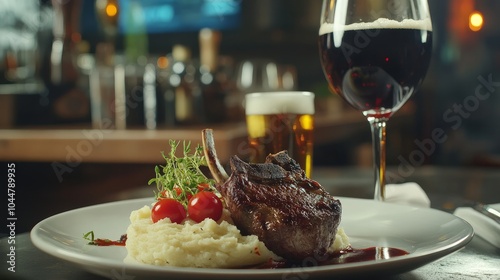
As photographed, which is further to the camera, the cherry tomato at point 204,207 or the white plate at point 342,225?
the cherry tomato at point 204,207

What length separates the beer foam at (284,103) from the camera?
1.75 metres

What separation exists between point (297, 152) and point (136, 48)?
3.32 metres

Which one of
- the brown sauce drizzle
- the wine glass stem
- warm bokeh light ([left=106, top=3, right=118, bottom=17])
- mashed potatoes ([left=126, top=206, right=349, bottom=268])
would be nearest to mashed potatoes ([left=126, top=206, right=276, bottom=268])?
mashed potatoes ([left=126, top=206, right=349, bottom=268])

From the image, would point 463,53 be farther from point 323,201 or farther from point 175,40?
point 323,201

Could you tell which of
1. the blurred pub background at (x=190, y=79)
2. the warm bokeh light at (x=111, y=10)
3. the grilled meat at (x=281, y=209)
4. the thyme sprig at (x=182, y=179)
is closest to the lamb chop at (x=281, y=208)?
the grilled meat at (x=281, y=209)

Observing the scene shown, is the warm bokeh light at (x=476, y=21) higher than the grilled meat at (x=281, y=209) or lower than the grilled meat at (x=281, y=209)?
higher

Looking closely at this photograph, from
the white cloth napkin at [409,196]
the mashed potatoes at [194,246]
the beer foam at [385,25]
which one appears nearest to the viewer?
the mashed potatoes at [194,246]

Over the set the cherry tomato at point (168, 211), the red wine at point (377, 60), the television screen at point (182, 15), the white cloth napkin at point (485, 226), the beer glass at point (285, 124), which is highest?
the television screen at point (182, 15)

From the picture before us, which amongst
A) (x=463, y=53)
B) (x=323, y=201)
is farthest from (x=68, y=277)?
(x=463, y=53)

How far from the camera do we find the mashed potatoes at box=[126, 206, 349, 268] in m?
1.05

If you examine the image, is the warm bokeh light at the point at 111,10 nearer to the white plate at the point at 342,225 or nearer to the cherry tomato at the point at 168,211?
the white plate at the point at 342,225

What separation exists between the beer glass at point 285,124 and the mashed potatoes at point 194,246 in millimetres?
635

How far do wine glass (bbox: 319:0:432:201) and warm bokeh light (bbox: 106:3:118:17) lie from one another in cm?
277

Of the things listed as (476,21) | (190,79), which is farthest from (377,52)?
(476,21)
